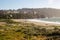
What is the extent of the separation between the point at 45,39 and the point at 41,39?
83 cm

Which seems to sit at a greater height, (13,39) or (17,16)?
(13,39)

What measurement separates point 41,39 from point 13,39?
5853mm

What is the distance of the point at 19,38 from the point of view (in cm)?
3166

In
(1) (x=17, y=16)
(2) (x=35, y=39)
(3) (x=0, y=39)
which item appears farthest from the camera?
(1) (x=17, y=16)

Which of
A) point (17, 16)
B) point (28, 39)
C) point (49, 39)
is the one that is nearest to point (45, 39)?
point (49, 39)

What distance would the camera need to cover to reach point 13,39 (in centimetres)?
3053

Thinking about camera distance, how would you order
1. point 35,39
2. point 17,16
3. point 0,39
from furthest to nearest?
1. point 17,16
2. point 35,39
3. point 0,39

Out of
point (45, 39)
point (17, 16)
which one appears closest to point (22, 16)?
point (17, 16)

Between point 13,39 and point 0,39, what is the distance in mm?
2377

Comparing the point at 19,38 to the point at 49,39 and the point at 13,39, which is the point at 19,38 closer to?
the point at 13,39

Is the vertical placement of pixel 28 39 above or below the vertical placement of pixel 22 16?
above

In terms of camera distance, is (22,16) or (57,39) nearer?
(57,39)

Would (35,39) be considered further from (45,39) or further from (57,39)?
(57,39)

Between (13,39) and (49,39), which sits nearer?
(13,39)
